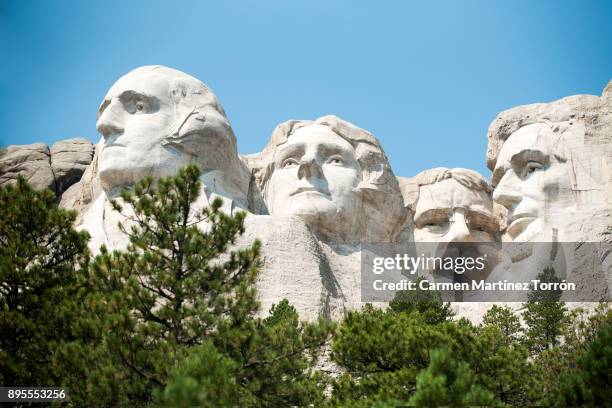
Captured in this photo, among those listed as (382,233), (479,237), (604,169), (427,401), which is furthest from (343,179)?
(427,401)

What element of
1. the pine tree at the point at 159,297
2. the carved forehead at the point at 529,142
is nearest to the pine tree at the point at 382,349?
the pine tree at the point at 159,297

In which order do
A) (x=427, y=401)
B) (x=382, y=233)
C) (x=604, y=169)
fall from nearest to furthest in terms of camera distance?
(x=427, y=401), (x=604, y=169), (x=382, y=233)

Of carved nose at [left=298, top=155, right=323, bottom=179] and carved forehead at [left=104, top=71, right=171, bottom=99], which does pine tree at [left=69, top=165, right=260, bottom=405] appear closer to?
carved forehead at [left=104, top=71, right=171, bottom=99]

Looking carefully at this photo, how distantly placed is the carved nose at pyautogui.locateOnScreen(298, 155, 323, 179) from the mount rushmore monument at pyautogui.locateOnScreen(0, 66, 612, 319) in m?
0.02

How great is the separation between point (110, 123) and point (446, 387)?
37.1ft

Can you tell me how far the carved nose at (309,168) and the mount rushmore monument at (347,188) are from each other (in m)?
0.02

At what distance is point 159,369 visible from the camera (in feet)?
44.2

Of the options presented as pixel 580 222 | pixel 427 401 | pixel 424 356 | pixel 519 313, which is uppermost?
pixel 580 222

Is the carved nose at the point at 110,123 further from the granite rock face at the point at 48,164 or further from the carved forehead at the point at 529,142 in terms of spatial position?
the carved forehead at the point at 529,142

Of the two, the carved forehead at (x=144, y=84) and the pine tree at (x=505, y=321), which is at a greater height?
the carved forehead at (x=144, y=84)

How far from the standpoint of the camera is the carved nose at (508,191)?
22.8 metres

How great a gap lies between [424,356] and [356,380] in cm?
92

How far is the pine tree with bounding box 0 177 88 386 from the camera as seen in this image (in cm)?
1437

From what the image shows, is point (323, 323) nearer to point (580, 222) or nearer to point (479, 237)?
point (580, 222)
